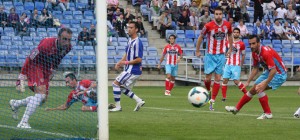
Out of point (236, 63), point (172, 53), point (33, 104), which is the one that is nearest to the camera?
point (33, 104)

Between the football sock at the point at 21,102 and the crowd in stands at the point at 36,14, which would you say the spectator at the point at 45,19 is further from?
the football sock at the point at 21,102

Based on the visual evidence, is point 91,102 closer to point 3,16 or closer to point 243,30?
point 3,16

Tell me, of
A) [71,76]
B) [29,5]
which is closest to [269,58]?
[71,76]

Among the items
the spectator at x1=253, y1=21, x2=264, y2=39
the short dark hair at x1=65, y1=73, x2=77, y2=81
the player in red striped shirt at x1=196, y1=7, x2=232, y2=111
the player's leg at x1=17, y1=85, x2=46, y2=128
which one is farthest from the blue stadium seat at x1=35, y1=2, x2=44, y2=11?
the spectator at x1=253, y1=21, x2=264, y2=39

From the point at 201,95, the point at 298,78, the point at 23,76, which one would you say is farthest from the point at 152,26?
the point at 23,76

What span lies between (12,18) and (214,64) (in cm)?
746

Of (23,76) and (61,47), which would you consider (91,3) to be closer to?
(61,47)

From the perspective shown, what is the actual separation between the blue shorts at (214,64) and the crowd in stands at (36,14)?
21.8ft

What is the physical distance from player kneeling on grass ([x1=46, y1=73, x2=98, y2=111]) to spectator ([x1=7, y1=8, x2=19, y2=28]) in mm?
1263

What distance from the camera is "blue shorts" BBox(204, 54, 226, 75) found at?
19.6 m

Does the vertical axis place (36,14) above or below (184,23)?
above

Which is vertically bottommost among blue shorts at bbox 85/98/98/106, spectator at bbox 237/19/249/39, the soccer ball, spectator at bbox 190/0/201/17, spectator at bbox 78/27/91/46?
spectator at bbox 237/19/249/39

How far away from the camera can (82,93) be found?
1475cm

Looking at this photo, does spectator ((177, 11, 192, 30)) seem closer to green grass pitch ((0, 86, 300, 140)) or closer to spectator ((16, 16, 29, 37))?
green grass pitch ((0, 86, 300, 140))
